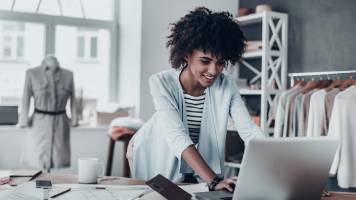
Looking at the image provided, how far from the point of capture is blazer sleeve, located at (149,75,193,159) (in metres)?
1.77

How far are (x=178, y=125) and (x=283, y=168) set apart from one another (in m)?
0.58

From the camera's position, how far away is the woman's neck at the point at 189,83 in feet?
6.46

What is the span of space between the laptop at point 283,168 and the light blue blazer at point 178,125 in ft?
1.60

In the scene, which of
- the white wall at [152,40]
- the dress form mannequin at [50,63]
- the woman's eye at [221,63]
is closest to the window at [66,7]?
the white wall at [152,40]

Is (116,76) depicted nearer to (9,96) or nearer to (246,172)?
(9,96)

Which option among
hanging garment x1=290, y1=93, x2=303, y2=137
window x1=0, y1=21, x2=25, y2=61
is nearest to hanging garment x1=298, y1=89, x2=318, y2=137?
hanging garment x1=290, y1=93, x2=303, y2=137

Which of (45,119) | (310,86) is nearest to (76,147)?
(45,119)

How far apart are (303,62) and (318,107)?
2.98 ft

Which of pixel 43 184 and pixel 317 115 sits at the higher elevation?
pixel 317 115

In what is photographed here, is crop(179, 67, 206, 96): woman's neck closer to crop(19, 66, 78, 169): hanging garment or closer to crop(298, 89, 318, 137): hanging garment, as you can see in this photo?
crop(298, 89, 318, 137): hanging garment

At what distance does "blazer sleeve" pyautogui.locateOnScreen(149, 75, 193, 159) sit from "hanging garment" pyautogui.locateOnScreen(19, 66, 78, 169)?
219cm

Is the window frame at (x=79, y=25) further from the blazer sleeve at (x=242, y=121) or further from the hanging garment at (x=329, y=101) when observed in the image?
the blazer sleeve at (x=242, y=121)

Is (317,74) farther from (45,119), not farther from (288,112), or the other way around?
(45,119)

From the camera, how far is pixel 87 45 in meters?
5.14
